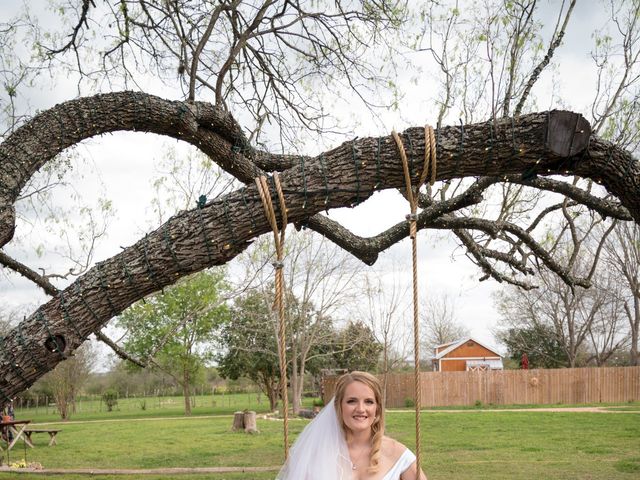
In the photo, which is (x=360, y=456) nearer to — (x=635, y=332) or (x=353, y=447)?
(x=353, y=447)

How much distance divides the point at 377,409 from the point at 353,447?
0.20 metres

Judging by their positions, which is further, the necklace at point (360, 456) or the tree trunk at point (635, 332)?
the tree trunk at point (635, 332)

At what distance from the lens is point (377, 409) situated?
3.00 meters

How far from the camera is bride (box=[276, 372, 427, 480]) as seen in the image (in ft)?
9.58

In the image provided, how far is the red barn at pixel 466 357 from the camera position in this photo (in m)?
31.3

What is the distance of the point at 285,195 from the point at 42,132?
191cm

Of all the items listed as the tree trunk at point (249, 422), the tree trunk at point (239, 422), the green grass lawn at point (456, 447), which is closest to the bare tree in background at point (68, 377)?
the green grass lawn at point (456, 447)

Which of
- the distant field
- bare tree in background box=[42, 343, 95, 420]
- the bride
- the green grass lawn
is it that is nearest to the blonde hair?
the bride

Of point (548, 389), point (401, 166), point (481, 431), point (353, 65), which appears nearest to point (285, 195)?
point (401, 166)

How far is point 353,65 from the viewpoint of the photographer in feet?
21.4

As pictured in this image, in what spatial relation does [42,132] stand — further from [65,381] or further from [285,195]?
[65,381]

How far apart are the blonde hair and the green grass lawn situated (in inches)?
253

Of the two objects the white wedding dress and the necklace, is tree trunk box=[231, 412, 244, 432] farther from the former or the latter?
the necklace

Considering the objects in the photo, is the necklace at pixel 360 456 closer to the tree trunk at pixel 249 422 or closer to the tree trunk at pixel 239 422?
the tree trunk at pixel 249 422
